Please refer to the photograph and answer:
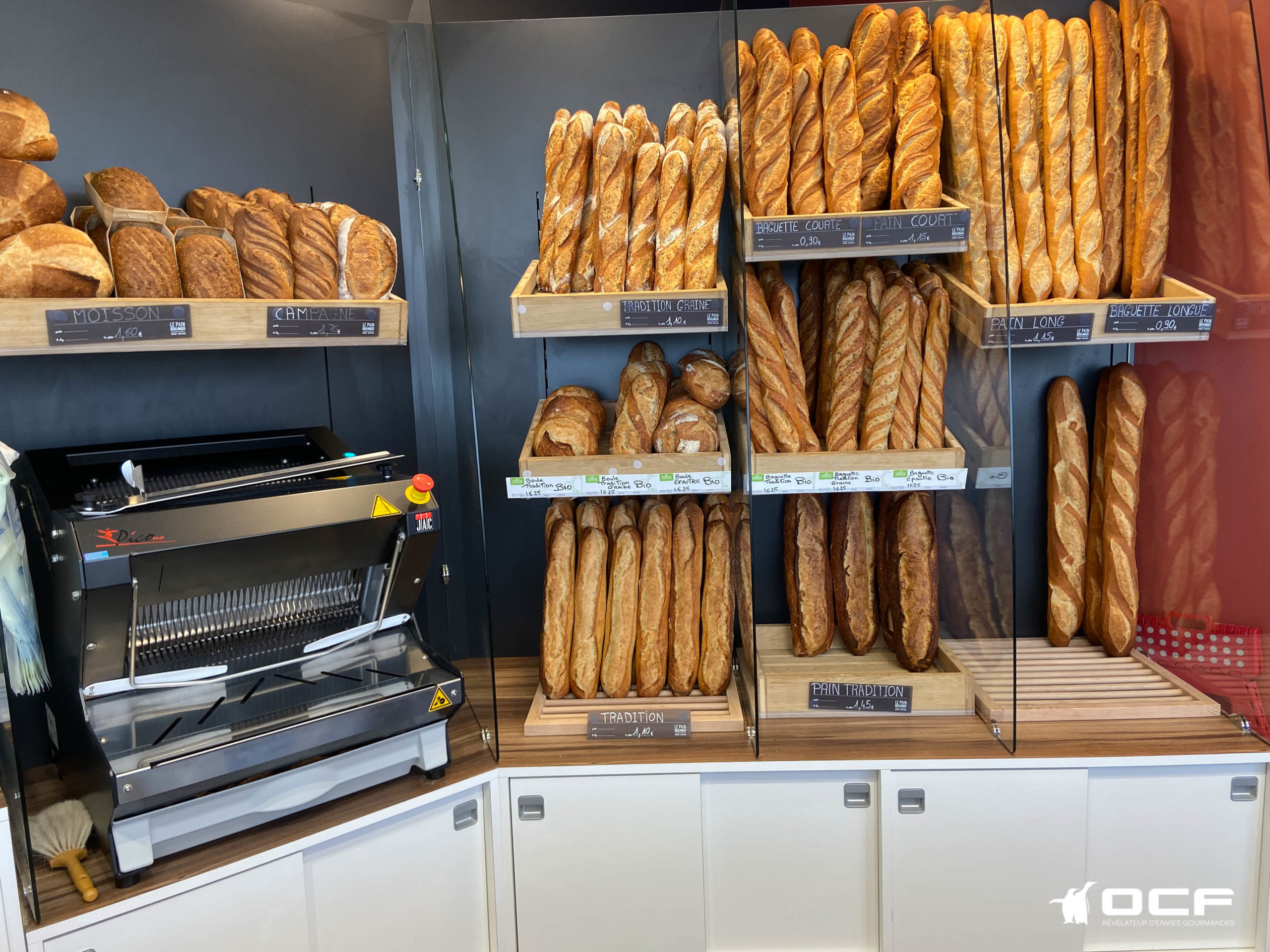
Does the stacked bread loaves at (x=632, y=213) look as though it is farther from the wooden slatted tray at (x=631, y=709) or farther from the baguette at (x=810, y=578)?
the wooden slatted tray at (x=631, y=709)

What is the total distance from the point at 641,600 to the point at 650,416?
41cm

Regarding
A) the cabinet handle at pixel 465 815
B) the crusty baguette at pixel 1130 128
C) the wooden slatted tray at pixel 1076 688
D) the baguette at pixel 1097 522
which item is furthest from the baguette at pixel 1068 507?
the cabinet handle at pixel 465 815

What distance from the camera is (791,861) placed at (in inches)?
73.5

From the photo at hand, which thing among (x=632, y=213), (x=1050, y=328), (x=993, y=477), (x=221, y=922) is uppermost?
(x=632, y=213)

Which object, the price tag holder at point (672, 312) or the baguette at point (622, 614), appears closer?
the price tag holder at point (672, 312)

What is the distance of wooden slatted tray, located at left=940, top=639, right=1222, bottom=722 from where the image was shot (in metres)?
1.83

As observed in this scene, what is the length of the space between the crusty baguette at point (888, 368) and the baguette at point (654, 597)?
1.56 ft

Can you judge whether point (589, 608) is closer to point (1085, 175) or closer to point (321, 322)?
point (321, 322)

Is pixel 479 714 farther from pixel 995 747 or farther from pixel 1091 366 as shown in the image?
pixel 1091 366

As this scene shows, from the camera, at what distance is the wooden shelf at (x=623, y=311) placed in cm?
174

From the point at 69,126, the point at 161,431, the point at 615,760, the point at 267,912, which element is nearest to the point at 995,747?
the point at 615,760

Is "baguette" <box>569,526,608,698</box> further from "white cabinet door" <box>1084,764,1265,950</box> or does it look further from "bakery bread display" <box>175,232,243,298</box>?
"white cabinet door" <box>1084,764,1265,950</box>

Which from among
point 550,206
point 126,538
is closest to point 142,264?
point 126,538

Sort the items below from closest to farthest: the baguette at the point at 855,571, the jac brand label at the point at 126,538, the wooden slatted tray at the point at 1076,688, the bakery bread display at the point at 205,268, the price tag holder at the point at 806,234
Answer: the jac brand label at the point at 126,538 < the bakery bread display at the point at 205,268 < the price tag holder at the point at 806,234 < the wooden slatted tray at the point at 1076,688 < the baguette at the point at 855,571
